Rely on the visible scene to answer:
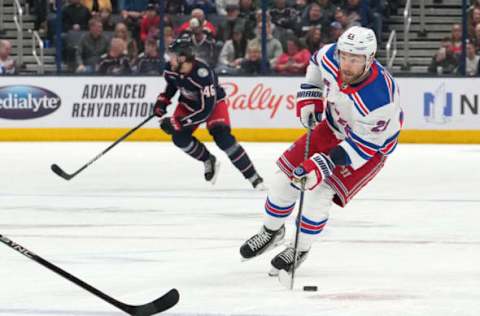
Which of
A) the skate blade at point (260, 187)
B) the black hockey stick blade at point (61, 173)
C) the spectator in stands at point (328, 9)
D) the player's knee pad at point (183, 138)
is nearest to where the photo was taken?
the skate blade at point (260, 187)

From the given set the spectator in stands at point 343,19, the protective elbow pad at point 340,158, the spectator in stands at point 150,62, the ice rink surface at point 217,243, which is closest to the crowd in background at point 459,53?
the spectator in stands at point 343,19

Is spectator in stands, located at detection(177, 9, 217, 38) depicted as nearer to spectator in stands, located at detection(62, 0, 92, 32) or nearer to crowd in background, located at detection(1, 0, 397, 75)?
crowd in background, located at detection(1, 0, 397, 75)

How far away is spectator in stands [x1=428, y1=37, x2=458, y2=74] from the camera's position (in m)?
13.3

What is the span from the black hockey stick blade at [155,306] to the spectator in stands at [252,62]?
9.23 m

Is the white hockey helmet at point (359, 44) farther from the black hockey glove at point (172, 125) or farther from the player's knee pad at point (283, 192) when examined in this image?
the black hockey glove at point (172, 125)

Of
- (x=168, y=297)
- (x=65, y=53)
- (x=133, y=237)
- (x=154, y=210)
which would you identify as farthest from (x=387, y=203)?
(x=65, y=53)

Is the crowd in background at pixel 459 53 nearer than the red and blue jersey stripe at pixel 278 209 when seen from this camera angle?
No

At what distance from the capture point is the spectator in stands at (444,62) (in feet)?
43.6

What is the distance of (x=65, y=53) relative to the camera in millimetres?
13625

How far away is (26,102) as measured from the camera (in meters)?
13.4

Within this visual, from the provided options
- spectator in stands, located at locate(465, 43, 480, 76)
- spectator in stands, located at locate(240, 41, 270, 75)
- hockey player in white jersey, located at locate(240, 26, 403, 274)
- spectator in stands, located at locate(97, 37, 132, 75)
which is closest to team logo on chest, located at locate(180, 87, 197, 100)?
hockey player in white jersey, located at locate(240, 26, 403, 274)

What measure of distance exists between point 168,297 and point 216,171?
510cm

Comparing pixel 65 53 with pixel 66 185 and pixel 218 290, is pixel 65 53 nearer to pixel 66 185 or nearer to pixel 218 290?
pixel 66 185

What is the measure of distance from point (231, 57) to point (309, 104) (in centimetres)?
808
